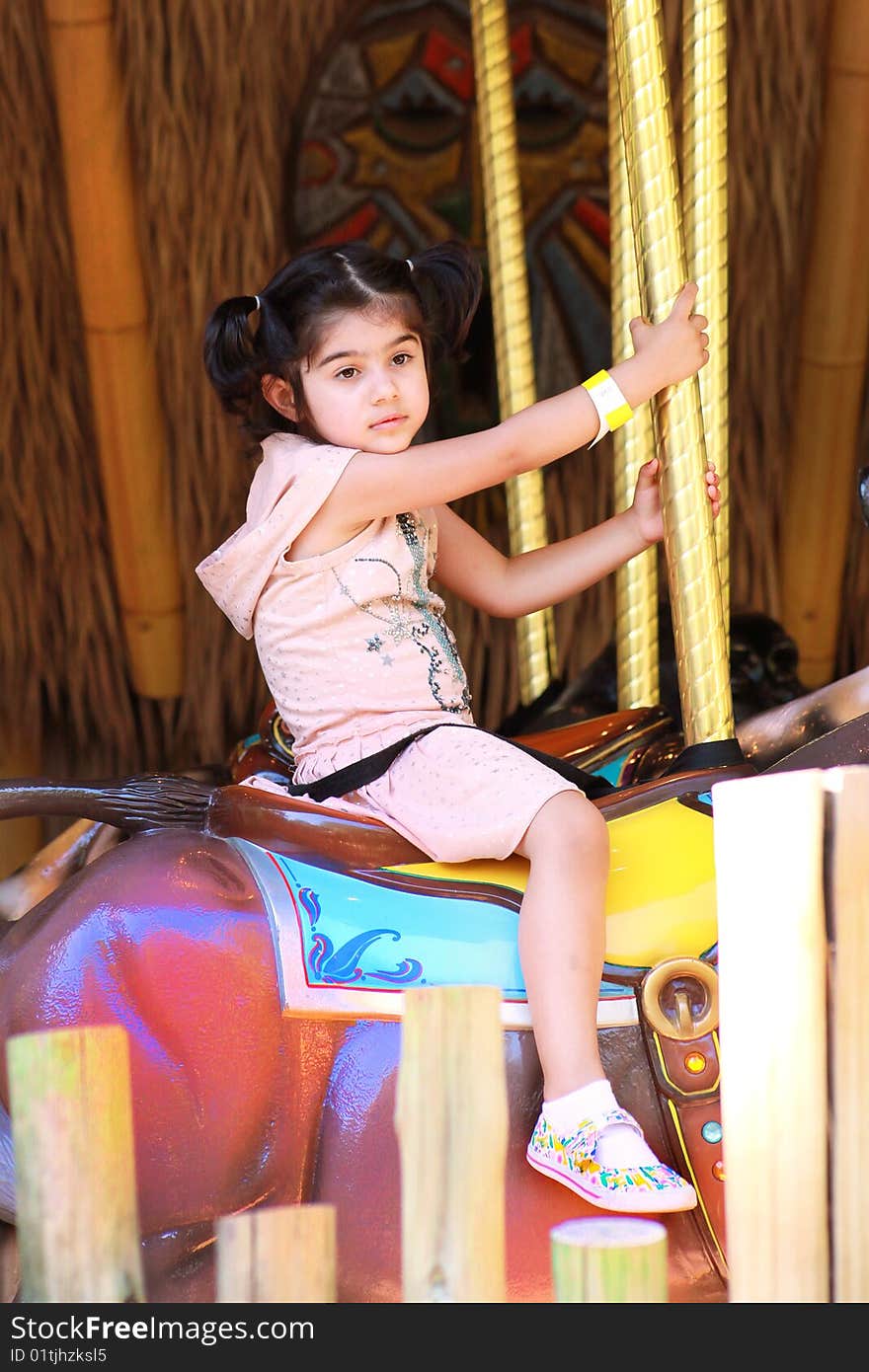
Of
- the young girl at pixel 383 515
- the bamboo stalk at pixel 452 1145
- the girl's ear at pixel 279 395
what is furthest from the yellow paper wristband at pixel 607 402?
the bamboo stalk at pixel 452 1145

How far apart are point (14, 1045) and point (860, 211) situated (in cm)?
140

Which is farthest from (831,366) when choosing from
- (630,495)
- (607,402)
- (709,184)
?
(607,402)

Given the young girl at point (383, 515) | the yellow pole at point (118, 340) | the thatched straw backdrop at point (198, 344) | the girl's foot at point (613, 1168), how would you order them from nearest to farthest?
1. the girl's foot at point (613, 1168)
2. the young girl at point (383, 515)
3. the yellow pole at point (118, 340)
4. the thatched straw backdrop at point (198, 344)

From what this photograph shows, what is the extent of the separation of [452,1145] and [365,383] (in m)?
0.59

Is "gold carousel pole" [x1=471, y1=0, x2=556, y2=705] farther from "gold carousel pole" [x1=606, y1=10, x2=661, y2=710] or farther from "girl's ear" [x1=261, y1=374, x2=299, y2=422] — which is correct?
"girl's ear" [x1=261, y1=374, x2=299, y2=422]

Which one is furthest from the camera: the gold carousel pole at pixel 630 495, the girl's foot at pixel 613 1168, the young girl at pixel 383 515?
the gold carousel pole at pixel 630 495

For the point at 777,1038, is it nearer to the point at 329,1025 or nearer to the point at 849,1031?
the point at 849,1031

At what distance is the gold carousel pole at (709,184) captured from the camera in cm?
135

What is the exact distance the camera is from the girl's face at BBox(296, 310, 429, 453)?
1.26 meters

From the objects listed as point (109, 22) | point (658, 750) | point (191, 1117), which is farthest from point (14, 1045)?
point (109, 22)

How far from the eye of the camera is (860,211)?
74.9 inches

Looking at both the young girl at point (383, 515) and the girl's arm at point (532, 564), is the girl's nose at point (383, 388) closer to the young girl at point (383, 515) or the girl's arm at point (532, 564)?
the young girl at point (383, 515)

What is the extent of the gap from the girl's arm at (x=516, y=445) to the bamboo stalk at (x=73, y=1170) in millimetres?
467
